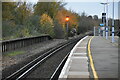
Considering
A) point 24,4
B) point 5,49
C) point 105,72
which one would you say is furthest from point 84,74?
point 24,4

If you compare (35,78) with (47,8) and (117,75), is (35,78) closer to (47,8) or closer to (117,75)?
(117,75)

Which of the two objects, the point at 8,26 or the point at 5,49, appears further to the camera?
the point at 8,26

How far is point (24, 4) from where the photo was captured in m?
48.5

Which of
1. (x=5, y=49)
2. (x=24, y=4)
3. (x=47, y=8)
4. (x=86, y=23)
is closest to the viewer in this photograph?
(x=5, y=49)

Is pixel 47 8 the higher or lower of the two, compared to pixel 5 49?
higher

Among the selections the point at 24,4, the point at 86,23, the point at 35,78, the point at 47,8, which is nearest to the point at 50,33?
the point at 24,4

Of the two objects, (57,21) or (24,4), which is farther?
(57,21)

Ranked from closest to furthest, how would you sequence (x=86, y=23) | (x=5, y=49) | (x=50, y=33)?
(x=5, y=49), (x=50, y=33), (x=86, y=23)

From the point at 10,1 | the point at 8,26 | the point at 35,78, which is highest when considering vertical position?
the point at 10,1

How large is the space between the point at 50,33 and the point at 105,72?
1584 inches

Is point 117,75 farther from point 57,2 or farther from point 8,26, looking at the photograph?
point 57,2

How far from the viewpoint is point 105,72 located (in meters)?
12.8

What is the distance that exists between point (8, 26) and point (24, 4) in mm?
14344

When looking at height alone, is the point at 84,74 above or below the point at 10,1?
below
